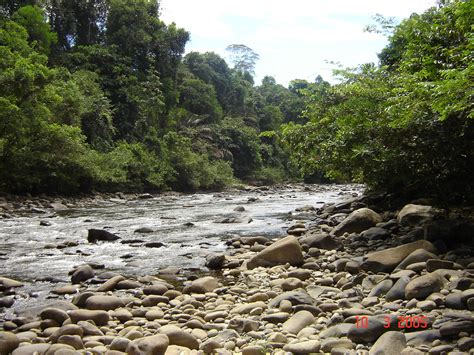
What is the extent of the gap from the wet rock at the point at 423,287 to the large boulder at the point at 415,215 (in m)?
3.84

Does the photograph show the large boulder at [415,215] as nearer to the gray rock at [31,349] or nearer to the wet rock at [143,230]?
the wet rock at [143,230]

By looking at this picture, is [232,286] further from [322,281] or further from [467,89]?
[467,89]

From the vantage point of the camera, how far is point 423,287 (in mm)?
4180

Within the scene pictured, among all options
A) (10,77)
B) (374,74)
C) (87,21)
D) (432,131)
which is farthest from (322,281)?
(87,21)

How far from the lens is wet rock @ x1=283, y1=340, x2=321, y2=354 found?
131 inches

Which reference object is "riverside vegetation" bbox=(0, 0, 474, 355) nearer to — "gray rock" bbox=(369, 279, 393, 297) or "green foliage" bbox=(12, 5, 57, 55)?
"gray rock" bbox=(369, 279, 393, 297)

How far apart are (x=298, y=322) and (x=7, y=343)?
2711 millimetres

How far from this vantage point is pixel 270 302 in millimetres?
4758

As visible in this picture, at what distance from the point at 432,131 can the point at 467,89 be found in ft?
10.2

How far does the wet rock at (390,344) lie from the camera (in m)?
3.08

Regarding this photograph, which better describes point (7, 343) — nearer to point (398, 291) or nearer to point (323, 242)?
point (398, 291)

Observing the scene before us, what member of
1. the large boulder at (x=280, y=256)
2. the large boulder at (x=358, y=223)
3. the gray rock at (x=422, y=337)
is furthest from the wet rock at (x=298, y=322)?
the large boulder at (x=358, y=223)

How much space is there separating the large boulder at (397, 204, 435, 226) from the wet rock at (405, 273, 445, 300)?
12.6ft

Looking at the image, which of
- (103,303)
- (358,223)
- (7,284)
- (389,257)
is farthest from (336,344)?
(358,223)
